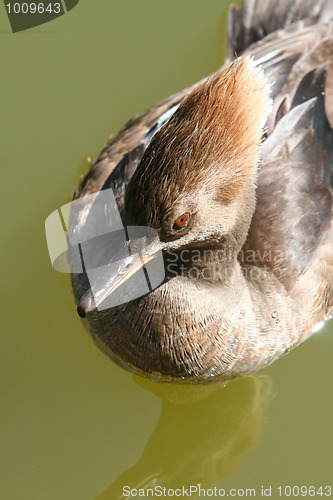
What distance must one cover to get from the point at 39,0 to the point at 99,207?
2588mm

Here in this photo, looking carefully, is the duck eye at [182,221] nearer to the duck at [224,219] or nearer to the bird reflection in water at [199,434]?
the duck at [224,219]

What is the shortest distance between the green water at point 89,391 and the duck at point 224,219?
1.38ft

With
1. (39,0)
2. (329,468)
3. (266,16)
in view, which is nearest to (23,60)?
(39,0)

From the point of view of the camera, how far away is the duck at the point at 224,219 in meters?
3.04

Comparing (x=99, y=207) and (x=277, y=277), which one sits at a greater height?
(x=99, y=207)

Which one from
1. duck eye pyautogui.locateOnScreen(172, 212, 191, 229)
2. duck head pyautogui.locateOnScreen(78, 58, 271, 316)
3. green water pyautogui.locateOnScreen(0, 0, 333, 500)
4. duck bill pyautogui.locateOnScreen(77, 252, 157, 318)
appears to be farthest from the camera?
green water pyautogui.locateOnScreen(0, 0, 333, 500)

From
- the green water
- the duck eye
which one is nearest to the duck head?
the duck eye

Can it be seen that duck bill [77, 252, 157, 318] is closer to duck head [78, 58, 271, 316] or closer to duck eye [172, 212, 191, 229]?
duck head [78, 58, 271, 316]

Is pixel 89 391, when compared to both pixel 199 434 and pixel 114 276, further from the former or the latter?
pixel 114 276

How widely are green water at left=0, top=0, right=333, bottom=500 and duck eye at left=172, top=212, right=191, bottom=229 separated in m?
1.61

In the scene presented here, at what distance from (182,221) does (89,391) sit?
Answer: 5.87 ft

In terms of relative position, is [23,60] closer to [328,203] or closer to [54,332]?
[54,332]

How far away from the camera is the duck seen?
9.98 feet

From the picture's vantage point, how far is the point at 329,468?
419cm
